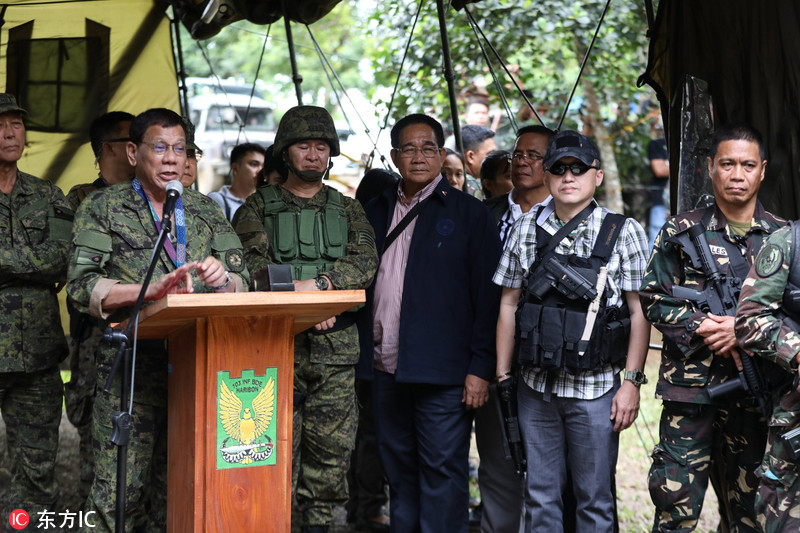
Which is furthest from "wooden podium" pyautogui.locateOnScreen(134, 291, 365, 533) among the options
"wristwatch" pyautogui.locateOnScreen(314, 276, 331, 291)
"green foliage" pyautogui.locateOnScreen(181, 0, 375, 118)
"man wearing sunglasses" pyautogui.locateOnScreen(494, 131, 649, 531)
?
"green foliage" pyautogui.locateOnScreen(181, 0, 375, 118)

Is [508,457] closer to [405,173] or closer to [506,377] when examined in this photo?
[506,377]

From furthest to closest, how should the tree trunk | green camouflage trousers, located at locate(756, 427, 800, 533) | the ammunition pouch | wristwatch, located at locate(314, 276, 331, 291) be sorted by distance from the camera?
the tree trunk → wristwatch, located at locate(314, 276, 331, 291) → the ammunition pouch → green camouflage trousers, located at locate(756, 427, 800, 533)

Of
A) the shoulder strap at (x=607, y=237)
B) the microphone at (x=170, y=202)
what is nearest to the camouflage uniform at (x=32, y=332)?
the microphone at (x=170, y=202)

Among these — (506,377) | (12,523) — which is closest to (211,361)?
(506,377)

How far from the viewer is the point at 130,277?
382 cm

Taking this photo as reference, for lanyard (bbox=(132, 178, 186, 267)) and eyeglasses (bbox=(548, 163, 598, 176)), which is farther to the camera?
eyeglasses (bbox=(548, 163, 598, 176))

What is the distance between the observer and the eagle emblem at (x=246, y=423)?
3.47 meters

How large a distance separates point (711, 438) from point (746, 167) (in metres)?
1.12

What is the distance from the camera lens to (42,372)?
4.76 metres

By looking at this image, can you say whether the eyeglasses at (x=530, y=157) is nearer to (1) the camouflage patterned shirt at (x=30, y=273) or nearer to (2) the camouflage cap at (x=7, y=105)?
(1) the camouflage patterned shirt at (x=30, y=273)

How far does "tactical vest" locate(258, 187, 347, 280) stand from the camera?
4578 mm

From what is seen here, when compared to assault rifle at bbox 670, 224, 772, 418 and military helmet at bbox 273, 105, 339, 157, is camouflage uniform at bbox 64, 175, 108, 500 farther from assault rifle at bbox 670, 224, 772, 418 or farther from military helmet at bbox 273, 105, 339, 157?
assault rifle at bbox 670, 224, 772, 418

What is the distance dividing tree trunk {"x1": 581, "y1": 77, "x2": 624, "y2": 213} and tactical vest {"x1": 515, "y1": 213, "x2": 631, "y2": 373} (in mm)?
7216

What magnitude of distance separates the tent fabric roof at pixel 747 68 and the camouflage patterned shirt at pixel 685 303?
0.82 metres
